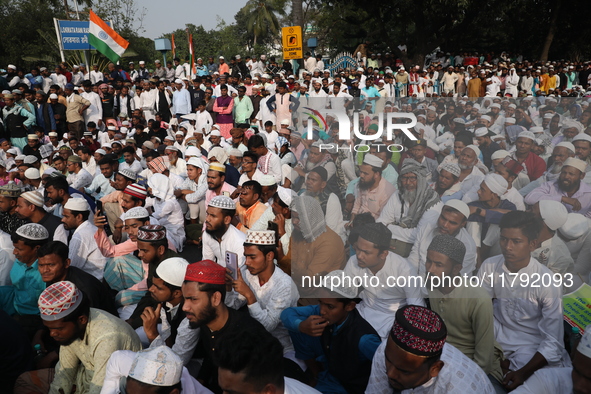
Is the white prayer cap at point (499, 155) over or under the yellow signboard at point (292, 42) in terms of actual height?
under

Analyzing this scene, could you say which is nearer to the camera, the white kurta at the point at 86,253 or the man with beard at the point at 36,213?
the white kurta at the point at 86,253

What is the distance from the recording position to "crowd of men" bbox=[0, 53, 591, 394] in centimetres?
205

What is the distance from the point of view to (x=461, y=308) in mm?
2629

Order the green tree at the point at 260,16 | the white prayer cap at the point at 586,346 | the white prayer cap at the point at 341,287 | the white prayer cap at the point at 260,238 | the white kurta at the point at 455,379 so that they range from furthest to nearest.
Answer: the green tree at the point at 260,16 < the white prayer cap at the point at 260,238 < the white prayer cap at the point at 341,287 < the white kurta at the point at 455,379 < the white prayer cap at the point at 586,346

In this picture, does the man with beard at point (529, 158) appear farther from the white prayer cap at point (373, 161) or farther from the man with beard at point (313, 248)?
the man with beard at point (313, 248)

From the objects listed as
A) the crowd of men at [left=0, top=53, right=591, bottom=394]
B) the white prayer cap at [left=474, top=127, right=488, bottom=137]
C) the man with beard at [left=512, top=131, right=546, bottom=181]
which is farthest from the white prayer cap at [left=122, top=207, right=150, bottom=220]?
the white prayer cap at [left=474, top=127, right=488, bottom=137]

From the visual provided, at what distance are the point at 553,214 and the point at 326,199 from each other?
1973 mm

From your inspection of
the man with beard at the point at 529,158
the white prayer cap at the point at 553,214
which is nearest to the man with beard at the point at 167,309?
the white prayer cap at the point at 553,214

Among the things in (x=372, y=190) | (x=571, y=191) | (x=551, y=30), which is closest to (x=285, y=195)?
(x=372, y=190)

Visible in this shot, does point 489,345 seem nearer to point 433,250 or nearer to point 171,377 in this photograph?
point 433,250

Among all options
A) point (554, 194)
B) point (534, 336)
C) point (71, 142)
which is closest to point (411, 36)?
point (71, 142)

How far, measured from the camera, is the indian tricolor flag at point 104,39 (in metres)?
11.8

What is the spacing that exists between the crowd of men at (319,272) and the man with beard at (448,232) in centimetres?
2

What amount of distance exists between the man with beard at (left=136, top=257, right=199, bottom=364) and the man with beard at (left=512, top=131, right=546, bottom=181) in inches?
157
